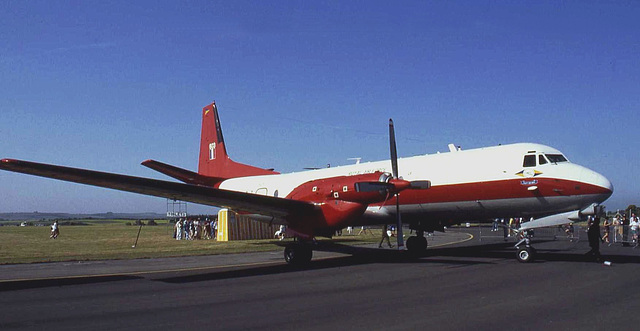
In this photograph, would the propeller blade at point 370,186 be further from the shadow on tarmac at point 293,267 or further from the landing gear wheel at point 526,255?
the landing gear wheel at point 526,255

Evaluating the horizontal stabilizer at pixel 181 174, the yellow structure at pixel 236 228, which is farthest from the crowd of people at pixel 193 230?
the horizontal stabilizer at pixel 181 174

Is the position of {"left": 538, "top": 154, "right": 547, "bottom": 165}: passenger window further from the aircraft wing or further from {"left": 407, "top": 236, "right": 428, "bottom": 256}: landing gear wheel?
the aircraft wing

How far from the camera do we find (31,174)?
13828mm

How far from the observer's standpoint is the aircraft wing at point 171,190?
13359 mm

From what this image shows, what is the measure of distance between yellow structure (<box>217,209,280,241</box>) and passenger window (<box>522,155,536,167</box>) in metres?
21.0

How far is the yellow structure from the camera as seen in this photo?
33.9 metres

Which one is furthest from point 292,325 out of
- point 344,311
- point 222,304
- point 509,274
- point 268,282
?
point 509,274

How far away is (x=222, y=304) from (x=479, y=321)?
15.9ft

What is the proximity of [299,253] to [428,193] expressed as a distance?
5.23 metres

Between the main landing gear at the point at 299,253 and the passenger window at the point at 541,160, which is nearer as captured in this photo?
the passenger window at the point at 541,160

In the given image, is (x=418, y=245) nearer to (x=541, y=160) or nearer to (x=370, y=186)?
(x=370, y=186)

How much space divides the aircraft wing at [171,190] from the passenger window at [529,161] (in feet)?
23.9

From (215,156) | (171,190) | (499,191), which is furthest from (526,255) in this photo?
(215,156)

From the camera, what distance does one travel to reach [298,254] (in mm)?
17688
